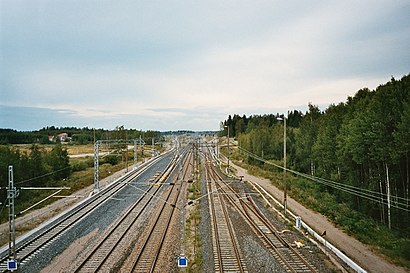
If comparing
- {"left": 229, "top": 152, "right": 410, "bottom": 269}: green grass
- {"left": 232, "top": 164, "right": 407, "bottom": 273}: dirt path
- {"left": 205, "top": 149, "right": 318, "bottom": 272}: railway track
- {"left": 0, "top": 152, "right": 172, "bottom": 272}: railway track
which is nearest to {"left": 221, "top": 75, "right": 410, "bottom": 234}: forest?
{"left": 229, "top": 152, "right": 410, "bottom": 269}: green grass

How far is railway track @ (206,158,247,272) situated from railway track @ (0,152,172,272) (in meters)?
9.30

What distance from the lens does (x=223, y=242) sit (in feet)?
59.1

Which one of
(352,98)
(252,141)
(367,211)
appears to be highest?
(352,98)

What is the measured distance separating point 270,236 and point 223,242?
9.68 ft

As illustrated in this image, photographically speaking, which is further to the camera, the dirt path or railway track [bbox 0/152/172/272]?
railway track [bbox 0/152/172/272]

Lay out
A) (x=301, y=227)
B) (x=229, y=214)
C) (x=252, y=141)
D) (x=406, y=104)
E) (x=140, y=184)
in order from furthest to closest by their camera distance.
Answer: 1. (x=252, y=141)
2. (x=140, y=184)
3. (x=229, y=214)
4. (x=301, y=227)
5. (x=406, y=104)

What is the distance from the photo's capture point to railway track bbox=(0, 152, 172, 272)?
16.5m

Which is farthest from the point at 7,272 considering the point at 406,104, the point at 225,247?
the point at 406,104

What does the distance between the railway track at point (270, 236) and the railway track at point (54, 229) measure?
1184 cm

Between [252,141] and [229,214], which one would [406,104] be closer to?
[229,214]

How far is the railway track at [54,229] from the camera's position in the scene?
651 inches

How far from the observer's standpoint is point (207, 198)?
101ft

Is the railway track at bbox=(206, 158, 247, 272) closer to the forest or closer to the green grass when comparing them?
the green grass

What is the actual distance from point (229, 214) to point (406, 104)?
13675 millimetres
